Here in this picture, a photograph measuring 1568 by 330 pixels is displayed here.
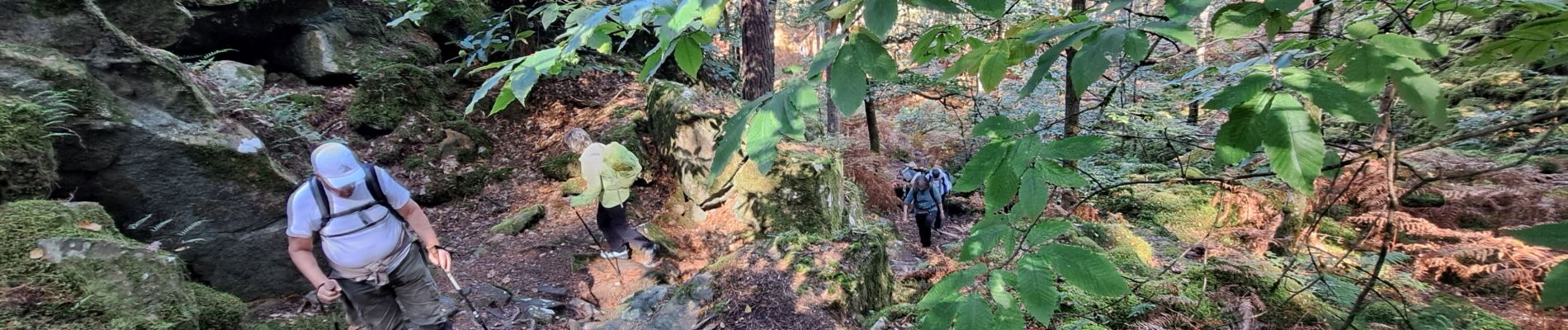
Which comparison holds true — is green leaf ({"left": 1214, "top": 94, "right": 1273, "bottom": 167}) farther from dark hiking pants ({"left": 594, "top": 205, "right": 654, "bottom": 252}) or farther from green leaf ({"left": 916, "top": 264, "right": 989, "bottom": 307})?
dark hiking pants ({"left": 594, "top": 205, "right": 654, "bottom": 252})

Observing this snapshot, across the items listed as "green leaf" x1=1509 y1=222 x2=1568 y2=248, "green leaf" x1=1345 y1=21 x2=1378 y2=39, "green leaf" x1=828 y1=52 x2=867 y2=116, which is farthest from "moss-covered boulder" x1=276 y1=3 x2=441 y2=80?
"green leaf" x1=1509 y1=222 x2=1568 y2=248

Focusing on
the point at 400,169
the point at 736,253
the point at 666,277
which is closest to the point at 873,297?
the point at 736,253

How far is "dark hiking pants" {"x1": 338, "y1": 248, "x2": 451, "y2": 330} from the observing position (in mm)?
3520

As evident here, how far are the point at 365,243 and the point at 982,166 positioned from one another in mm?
3648

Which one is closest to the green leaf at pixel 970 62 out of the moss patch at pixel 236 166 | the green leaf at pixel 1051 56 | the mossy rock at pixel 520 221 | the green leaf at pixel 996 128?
the green leaf at pixel 996 128

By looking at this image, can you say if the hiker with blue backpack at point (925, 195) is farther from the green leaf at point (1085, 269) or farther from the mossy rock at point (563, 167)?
the green leaf at point (1085, 269)

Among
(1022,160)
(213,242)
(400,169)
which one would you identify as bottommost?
(400,169)

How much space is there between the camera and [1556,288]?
88 centimetres

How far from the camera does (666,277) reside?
571cm

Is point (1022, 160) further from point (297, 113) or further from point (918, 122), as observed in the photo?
point (918, 122)

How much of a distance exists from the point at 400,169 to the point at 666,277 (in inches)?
174

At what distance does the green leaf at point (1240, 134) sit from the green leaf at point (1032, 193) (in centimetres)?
28

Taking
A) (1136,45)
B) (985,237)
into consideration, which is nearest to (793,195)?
(985,237)

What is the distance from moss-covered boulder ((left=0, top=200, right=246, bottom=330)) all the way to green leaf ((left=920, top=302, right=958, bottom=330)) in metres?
3.76
